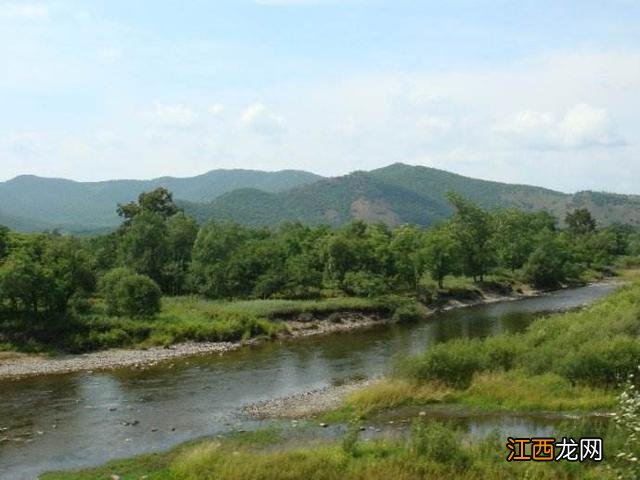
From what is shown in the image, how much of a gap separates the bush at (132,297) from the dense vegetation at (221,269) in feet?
0.34

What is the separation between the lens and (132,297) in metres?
61.1

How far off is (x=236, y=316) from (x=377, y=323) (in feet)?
52.4

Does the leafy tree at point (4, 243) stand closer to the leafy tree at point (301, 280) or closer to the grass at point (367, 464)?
the leafy tree at point (301, 280)

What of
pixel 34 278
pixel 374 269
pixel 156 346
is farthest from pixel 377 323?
pixel 34 278

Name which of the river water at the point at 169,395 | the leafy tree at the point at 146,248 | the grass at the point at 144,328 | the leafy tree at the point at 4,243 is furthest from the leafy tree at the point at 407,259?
the leafy tree at the point at 4,243

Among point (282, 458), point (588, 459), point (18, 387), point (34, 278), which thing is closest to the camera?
point (588, 459)

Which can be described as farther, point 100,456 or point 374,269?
point 374,269

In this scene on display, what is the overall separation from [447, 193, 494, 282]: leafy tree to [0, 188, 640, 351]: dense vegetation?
20 centimetres

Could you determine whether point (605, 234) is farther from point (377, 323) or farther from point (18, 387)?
point (18, 387)

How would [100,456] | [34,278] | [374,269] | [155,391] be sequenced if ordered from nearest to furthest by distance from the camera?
[100,456] → [155,391] → [34,278] → [374,269]

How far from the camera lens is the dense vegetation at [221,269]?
5741 cm

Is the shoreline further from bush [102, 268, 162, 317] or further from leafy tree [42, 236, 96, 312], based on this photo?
bush [102, 268, 162, 317]

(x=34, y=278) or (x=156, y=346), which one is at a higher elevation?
(x=34, y=278)

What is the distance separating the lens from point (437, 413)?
30.0m
